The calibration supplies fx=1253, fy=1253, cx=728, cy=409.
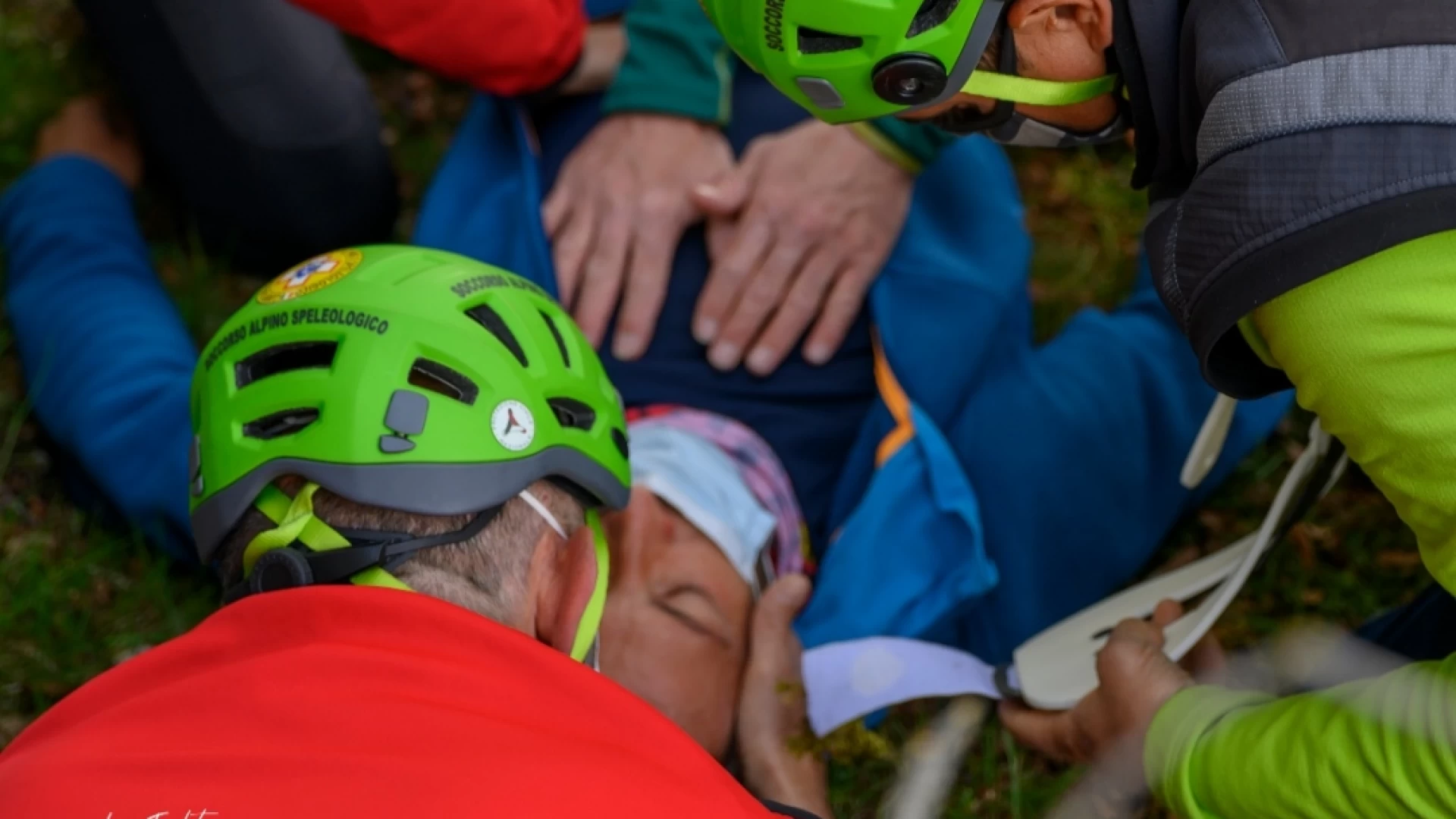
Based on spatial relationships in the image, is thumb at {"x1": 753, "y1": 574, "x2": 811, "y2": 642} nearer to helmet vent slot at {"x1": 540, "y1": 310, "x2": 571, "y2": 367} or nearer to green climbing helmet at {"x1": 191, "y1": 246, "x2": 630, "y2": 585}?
green climbing helmet at {"x1": 191, "y1": 246, "x2": 630, "y2": 585}

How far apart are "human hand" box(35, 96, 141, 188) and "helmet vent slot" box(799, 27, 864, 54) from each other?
8.68 ft

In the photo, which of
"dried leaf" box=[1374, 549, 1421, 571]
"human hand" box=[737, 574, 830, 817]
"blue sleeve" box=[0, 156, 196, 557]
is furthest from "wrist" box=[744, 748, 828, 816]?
"dried leaf" box=[1374, 549, 1421, 571]

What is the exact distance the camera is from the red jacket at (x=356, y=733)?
153cm

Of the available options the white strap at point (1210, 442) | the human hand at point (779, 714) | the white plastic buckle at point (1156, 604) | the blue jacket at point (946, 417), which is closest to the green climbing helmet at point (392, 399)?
the human hand at point (779, 714)

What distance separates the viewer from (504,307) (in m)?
2.40

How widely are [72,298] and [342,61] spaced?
3.28ft

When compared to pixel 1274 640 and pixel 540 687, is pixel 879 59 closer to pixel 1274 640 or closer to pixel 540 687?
pixel 540 687

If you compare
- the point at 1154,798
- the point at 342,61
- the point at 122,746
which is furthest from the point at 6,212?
the point at 1154,798

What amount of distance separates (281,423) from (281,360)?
17cm

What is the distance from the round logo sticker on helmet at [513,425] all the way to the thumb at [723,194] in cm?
112

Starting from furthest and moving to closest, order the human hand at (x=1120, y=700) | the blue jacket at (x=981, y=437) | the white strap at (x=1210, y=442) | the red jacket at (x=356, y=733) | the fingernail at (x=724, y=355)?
the fingernail at (x=724, y=355) < the blue jacket at (x=981, y=437) < the white strap at (x=1210, y=442) < the human hand at (x=1120, y=700) < the red jacket at (x=356, y=733)

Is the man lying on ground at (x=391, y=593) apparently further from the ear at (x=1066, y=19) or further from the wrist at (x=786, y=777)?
the ear at (x=1066, y=19)

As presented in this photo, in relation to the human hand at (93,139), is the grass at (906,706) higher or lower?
lower

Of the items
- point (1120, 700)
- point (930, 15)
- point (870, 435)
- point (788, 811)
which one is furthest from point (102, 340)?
point (1120, 700)
